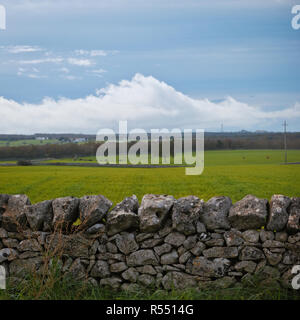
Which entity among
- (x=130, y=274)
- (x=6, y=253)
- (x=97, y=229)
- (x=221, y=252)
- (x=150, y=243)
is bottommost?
(x=130, y=274)

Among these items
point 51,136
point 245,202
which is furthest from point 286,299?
point 51,136

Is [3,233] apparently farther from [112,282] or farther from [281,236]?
[281,236]

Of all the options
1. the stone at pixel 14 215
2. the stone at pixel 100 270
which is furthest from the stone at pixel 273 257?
the stone at pixel 14 215

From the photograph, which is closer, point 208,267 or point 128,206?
point 208,267

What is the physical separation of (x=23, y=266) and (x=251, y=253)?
3702mm

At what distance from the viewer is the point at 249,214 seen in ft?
16.1

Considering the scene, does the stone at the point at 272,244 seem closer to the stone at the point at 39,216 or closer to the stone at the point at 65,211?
the stone at the point at 65,211

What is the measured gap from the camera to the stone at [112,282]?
5.13m

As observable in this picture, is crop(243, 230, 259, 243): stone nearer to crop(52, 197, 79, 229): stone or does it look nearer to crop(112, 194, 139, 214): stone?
crop(112, 194, 139, 214): stone

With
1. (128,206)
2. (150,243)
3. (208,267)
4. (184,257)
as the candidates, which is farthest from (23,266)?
(208,267)

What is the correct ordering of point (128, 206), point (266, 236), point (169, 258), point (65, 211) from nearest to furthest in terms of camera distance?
point (266, 236) → point (169, 258) → point (65, 211) → point (128, 206)

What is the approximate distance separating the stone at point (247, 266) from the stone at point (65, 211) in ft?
9.00

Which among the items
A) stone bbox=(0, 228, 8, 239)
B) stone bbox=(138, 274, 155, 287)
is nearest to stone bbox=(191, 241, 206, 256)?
stone bbox=(138, 274, 155, 287)
